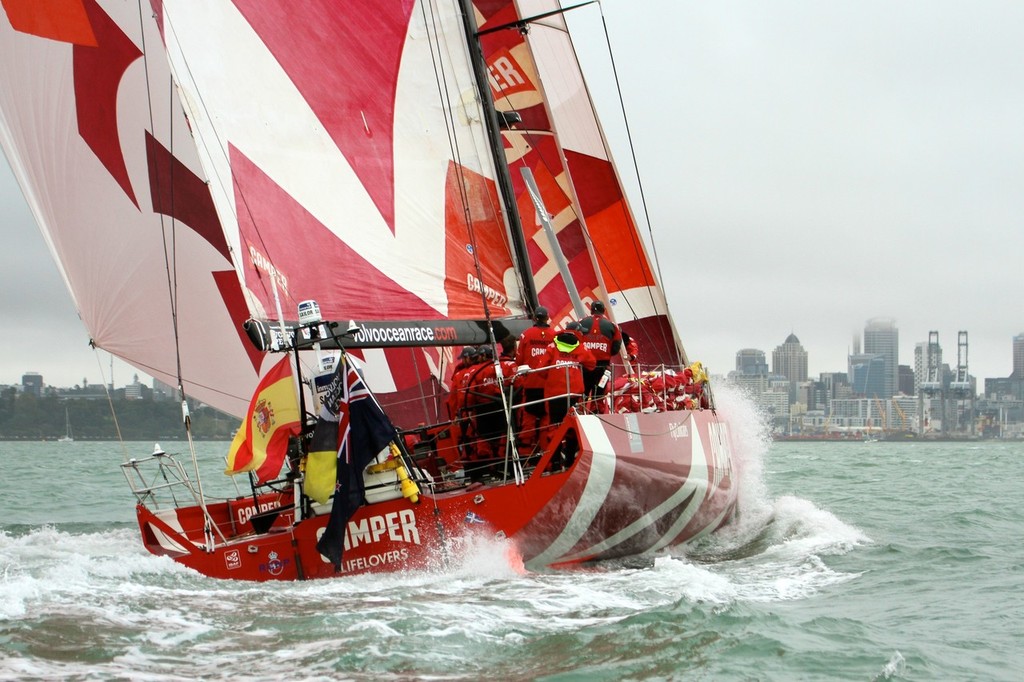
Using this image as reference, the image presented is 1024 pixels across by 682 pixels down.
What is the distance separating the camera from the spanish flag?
941cm

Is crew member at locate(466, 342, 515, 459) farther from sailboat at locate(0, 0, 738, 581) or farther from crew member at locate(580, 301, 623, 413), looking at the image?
crew member at locate(580, 301, 623, 413)

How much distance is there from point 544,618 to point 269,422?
9.92ft

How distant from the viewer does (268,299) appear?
9109 mm

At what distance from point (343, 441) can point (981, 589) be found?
4.72m

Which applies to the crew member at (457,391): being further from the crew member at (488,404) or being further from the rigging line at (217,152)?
the rigging line at (217,152)

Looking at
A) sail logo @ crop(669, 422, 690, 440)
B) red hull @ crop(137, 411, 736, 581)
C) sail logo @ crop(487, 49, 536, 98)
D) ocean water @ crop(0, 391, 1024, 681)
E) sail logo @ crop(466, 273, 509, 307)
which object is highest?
sail logo @ crop(487, 49, 536, 98)

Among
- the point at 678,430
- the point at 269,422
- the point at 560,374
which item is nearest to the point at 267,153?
the point at 269,422

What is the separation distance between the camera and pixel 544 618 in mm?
7371

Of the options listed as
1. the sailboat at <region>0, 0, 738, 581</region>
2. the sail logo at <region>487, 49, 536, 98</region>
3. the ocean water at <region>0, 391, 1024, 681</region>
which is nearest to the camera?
the ocean water at <region>0, 391, 1024, 681</region>

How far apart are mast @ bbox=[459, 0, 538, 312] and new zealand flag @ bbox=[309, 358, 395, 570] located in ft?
7.31

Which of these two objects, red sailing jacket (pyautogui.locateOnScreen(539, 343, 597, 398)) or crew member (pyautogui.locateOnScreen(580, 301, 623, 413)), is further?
crew member (pyautogui.locateOnScreen(580, 301, 623, 413))

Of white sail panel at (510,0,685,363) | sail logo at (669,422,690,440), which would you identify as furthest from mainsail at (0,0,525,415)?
white sail panel at (510,0,685,363)

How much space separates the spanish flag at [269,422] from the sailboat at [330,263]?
0.02m

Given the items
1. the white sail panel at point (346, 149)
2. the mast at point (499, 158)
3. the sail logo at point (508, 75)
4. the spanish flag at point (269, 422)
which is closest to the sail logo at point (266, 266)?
the white sail panel at point (346, 149)
